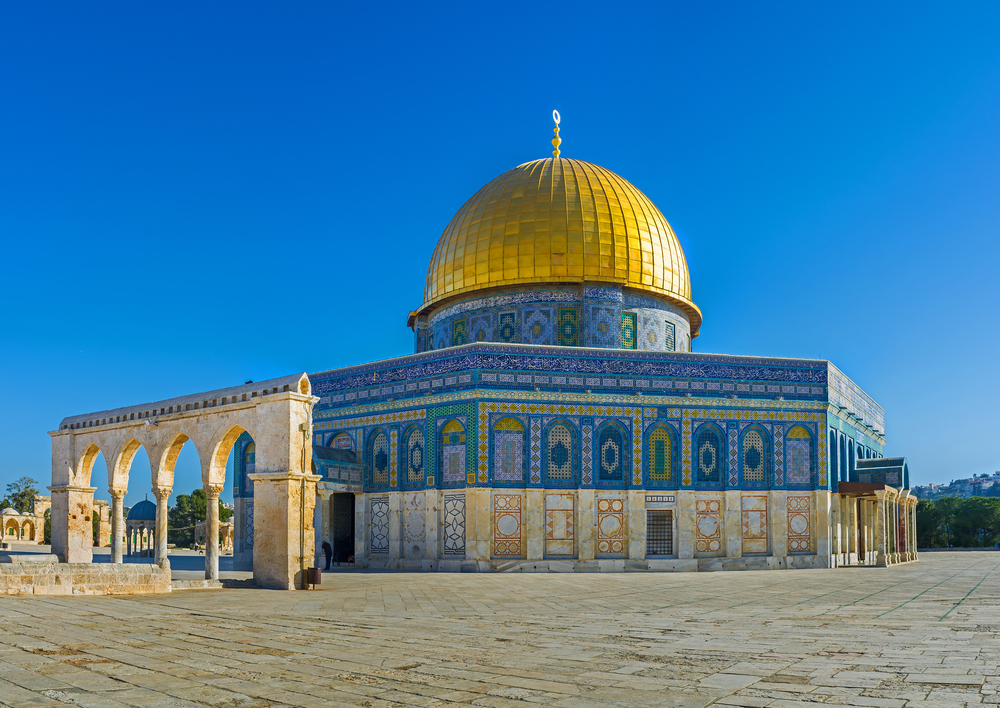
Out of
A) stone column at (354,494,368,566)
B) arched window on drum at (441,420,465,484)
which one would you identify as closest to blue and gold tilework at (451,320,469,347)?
arched window on drum at (441,420,465,484)

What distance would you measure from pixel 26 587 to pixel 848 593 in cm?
1252

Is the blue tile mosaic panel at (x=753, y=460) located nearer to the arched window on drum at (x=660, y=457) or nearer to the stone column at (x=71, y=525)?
the arched window on drum at (x=660, y=457)

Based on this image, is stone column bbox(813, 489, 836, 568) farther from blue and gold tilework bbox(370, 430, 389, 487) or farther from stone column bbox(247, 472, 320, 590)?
stone column bbox(247, 472, 320, 590)

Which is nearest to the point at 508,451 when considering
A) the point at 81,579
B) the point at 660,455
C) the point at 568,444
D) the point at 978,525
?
the point at 568,444

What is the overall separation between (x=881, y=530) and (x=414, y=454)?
13662mm

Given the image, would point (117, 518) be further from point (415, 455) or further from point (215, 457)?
point (415, 455)

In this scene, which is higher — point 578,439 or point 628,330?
point 628,330

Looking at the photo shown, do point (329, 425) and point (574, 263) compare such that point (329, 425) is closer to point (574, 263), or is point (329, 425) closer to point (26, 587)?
point (574, 263)

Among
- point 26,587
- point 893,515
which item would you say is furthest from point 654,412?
point 26,587

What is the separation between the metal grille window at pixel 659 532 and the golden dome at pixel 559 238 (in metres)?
7.16

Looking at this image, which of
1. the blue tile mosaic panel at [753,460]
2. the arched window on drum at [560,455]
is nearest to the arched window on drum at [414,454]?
the arched window on drum at [560,455]

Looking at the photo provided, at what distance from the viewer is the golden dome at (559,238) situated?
27.7 meters

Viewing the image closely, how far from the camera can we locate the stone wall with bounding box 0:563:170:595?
1276 cm

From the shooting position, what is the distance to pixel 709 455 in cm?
2480
